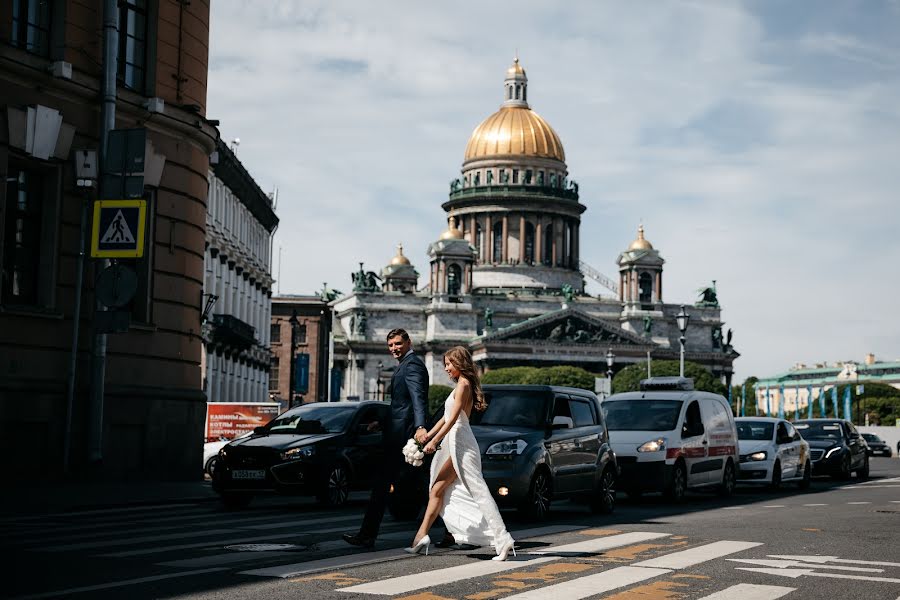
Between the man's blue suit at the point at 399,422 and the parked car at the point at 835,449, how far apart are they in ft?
70.8

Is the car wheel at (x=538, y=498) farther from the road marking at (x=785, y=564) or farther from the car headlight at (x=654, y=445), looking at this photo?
the car headlight at (x=654, y=445)

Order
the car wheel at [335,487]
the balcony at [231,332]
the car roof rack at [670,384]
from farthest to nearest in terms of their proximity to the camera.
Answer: the balcony at [231,332] < the car roof rack at [670,384] < the car wheel at [335,487]

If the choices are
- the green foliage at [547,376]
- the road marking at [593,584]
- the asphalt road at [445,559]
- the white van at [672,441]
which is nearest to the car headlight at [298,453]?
the asphalt road at [445,559]

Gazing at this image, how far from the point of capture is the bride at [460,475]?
1223 centimetres

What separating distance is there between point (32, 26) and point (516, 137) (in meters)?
119

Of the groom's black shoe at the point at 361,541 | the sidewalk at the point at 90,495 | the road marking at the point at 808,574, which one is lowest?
the road marking at the point at 808,574

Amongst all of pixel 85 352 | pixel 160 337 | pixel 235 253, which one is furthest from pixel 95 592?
pixel 235 253

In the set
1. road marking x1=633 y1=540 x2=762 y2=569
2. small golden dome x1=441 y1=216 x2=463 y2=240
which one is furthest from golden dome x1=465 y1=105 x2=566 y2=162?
road marking x1=633 y1=540 x2=762 y2=569

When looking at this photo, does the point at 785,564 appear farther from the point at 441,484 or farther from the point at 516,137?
the point at 516,137

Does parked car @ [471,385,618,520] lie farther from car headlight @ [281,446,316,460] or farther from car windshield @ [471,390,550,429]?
car headlight @ [281,446,316,460]

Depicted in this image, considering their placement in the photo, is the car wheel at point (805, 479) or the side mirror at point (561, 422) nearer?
the side mirror at point (561, 422)

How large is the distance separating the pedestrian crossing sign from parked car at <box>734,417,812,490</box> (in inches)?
508

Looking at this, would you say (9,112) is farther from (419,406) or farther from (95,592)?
(95,592)

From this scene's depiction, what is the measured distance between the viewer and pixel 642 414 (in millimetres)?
23328
